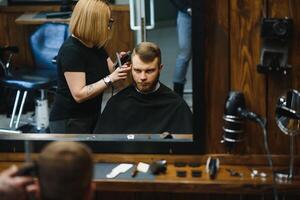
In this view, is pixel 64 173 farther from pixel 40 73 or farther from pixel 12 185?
pixel 40 73

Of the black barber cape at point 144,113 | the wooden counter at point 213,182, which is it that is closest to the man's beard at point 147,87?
the black barber cape at point 144,113

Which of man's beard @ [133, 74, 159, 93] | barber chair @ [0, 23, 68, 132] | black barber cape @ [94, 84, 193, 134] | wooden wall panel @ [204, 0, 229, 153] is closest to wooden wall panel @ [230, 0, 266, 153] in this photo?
wooden wall panel @ [204, 0, 229, 153]

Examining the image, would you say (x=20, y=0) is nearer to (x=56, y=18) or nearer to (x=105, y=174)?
(x=56, y=18)

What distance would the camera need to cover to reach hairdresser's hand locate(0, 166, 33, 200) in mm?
1630

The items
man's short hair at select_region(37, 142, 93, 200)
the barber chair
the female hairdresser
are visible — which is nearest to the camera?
man's short hair at select_region(37, 142, 93, 200)

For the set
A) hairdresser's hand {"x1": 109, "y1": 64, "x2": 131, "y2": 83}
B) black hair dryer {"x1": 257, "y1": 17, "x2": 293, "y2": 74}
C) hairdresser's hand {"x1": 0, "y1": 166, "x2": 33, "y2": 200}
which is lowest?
Result: hairdresser's hand {"x1": 0, "y1": 166, "x2": 33, "y2": 200}

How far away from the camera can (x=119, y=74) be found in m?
2.95

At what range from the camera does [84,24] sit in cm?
289

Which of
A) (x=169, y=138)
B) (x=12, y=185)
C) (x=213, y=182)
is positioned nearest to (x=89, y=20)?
(x=169, y=138)

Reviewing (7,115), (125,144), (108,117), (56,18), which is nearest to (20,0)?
(56,18)

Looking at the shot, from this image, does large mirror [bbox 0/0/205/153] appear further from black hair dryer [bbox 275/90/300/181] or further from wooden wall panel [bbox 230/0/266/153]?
black hair dryer [bbox 275/90/300/181]

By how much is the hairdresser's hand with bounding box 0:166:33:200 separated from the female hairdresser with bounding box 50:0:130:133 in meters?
1.26

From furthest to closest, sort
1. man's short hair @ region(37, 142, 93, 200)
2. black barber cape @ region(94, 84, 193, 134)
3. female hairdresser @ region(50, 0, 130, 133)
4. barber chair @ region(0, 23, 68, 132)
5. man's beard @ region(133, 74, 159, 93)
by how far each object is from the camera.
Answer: barber chair @ region(0, 23, 68, 132), man's beard @ region(133, 74, 159, 93), black barber cape @ region(94, 84, 193, 134), female hairdresser @ region(50, 0, 130, 133), man's short hair @ region(37, 142, 93, 200)

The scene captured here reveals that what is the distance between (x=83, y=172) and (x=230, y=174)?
0.77m
